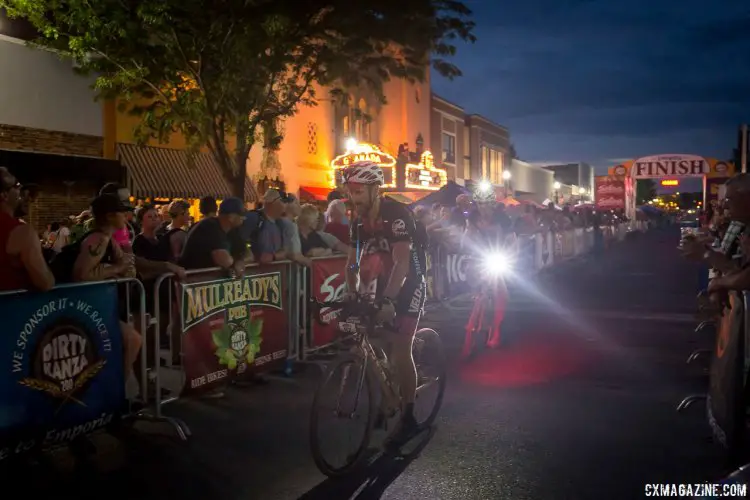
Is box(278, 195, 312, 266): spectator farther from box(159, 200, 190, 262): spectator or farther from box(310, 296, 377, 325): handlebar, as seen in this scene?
box(310, 296, 377, 325): handlebar

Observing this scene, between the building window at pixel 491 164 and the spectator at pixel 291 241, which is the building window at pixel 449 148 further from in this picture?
the spectator at pixel 291 241

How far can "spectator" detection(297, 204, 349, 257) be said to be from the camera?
9609mm

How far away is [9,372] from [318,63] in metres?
11.6

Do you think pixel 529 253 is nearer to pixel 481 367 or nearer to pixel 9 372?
pixel 481 367

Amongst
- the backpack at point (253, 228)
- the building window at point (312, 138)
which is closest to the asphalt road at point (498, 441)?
the backpack at point (253, 228)

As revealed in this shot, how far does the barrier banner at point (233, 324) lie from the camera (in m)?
6.67

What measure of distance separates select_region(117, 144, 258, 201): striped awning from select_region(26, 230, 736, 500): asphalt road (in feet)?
33.3

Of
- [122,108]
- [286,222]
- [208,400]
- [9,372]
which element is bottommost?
[208,400]

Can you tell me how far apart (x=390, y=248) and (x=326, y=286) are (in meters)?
4.10

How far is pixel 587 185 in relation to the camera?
101938 mm

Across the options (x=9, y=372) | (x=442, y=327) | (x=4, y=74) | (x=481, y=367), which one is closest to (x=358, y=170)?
(x=9, y=372)

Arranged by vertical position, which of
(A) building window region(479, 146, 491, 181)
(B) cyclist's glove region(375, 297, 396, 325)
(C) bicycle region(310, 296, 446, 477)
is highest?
(A) building window region(479, 146, 491, 181)

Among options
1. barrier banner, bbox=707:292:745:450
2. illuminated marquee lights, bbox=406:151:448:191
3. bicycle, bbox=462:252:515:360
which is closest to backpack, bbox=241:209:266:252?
bicycle, bbox=462:252:515:360

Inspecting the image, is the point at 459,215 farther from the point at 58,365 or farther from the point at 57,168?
the point at 58,365
